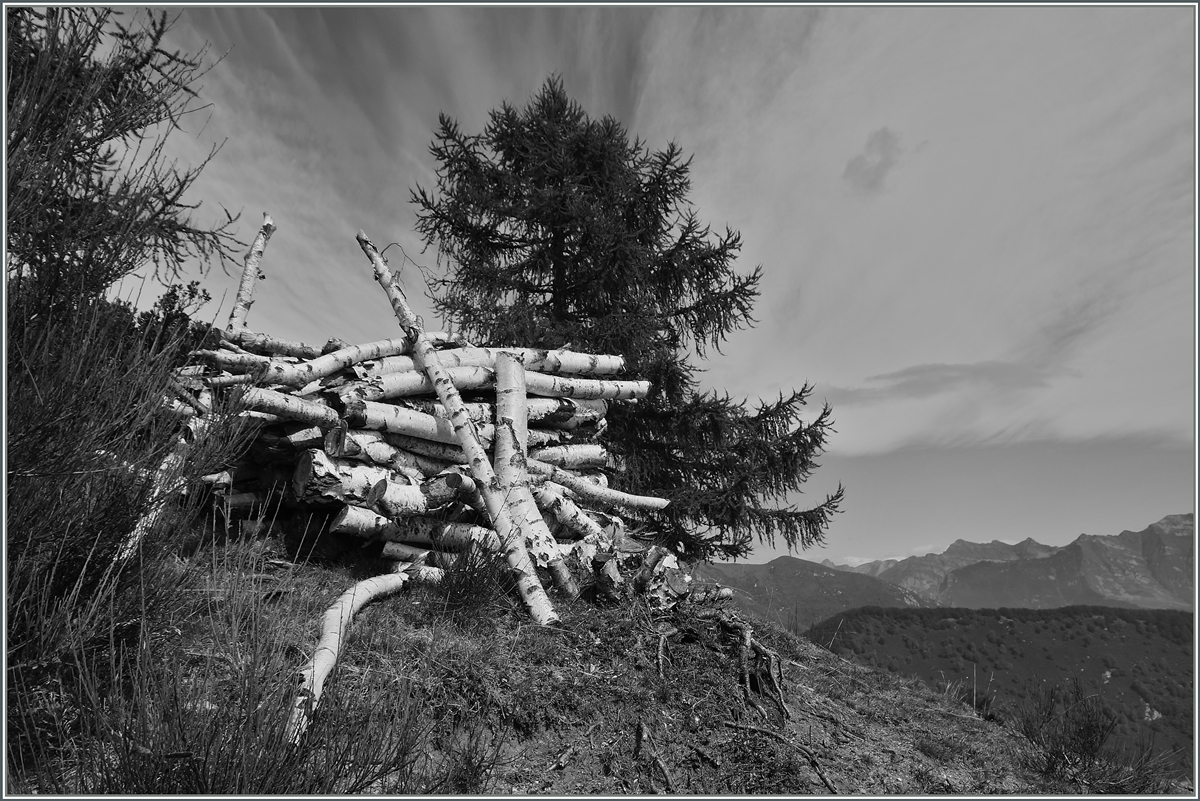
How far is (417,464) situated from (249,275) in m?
5.34

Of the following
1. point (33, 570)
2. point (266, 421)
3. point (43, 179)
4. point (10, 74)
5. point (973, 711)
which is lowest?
point (973, 711)

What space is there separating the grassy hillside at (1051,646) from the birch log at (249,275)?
32.6 feet

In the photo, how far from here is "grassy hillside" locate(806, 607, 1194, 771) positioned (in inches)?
445

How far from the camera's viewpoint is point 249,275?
954cm

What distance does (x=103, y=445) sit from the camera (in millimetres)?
3201

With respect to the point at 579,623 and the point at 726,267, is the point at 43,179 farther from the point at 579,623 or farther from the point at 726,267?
the point at 726,267

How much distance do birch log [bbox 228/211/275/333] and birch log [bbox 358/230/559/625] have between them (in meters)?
2.90

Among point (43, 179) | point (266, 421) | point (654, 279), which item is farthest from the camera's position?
point (654, 279)

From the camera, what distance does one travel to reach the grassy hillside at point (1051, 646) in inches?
445

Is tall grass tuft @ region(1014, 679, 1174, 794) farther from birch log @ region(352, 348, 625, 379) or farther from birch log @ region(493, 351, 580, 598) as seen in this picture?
birch log @ region(352, 348, 625, 379)

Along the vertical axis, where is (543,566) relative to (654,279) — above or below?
below

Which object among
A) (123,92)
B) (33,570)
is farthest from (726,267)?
(33,570)

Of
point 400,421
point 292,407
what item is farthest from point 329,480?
point 400,421

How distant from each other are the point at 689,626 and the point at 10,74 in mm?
6356
